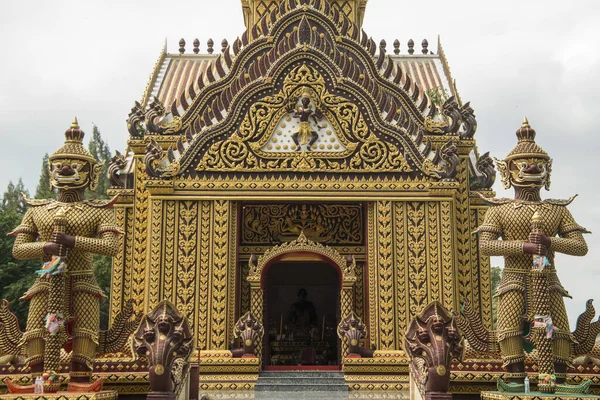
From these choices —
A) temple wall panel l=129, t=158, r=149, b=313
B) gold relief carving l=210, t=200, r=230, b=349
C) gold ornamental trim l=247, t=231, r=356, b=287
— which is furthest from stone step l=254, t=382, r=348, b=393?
temple wall panel l=129, t=158, r=149, b=313

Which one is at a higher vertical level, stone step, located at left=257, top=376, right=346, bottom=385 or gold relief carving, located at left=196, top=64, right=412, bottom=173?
gold relief carving, located at left=196, top=64, right=412, bottom=173

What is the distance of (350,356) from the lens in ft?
45.8

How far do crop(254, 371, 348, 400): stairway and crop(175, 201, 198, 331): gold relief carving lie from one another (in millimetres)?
1667

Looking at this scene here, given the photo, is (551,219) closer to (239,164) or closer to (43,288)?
(239,164)

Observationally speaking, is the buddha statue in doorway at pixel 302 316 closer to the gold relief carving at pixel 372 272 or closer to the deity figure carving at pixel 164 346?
the gold relief carving at pixel 372 272

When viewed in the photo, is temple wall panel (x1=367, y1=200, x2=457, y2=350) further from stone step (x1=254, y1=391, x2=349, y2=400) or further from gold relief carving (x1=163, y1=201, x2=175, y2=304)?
gold relief carving (x1=163, y1=201, x2=175, y2=304)

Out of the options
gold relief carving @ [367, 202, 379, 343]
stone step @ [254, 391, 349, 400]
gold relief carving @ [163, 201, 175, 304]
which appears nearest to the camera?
stone step @ [254, 391, 349, 400]

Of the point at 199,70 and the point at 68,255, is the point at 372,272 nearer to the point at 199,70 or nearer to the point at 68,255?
the point at 68,255

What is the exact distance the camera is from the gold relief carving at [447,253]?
1438 centimetres

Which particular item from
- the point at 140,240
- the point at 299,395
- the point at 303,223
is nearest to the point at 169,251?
the point at 140,240

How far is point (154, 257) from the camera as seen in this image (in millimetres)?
14383

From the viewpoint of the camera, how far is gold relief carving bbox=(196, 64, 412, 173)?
14781 millimetres

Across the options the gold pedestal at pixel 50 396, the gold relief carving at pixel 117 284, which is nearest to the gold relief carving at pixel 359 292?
the gold relief carving at pixel 117 284

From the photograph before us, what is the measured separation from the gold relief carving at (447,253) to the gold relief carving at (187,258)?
177 inches
